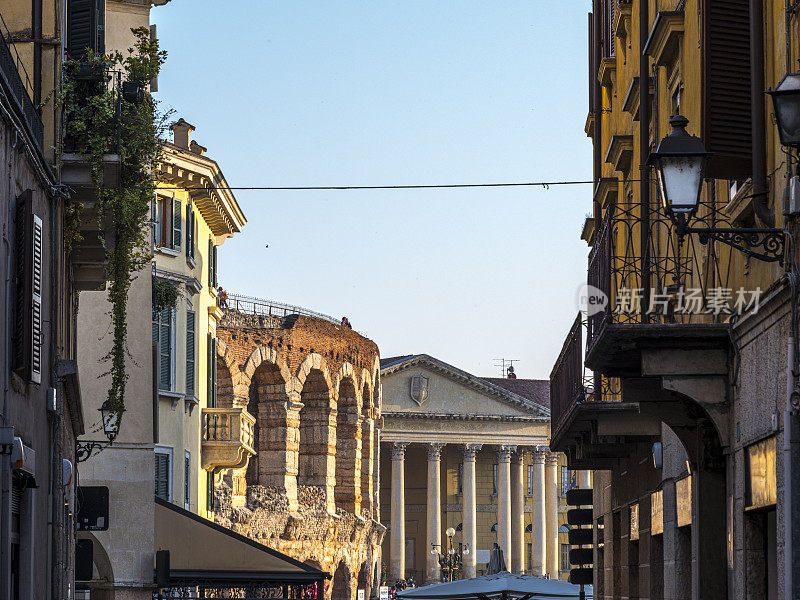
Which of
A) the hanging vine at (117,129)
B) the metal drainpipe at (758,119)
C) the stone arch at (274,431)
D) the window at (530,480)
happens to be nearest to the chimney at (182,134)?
the stone arch at (274,431)

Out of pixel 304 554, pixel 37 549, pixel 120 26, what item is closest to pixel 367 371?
pixel 304 554

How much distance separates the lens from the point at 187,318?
31922 mm

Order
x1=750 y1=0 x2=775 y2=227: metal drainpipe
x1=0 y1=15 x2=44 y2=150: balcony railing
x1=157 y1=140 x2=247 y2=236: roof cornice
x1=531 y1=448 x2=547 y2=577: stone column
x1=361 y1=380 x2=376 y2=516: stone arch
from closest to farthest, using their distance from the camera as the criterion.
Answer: x1=750 y1=0 x2=775 y2=227: metal drainpipe
x1=0 y1=15 x2=44 y2=150: balcony railing
x1=157 y1=140 x2=247 y2=236: roof cornice
x1=361 y1=380 x2=376 y2=516: stone arch
x1=531 y1=448 x2=547 y2=577: stone column

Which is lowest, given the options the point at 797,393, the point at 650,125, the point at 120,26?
the point at 797,393

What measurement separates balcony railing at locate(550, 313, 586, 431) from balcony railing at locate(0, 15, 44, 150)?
6.00 metres

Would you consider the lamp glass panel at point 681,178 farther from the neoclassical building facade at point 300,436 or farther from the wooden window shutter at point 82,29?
the neoclassical building facade at point 300,436

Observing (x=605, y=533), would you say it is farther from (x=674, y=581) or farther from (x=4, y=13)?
(x=4, y=13)

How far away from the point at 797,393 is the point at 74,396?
31.6 feet

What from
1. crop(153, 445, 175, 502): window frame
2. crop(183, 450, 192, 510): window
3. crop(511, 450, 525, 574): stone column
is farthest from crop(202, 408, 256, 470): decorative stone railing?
crop(511, 450, 525, 574): stone column

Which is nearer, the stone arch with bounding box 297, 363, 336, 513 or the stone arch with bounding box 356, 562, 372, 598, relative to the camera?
→ the stone arch with bounding box 297, 363, 336, 513

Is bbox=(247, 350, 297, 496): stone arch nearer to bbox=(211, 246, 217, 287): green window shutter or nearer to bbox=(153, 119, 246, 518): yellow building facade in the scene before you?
bbox=(211, 246, 217, 287): green window shutter

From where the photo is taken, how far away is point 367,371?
5600 cm

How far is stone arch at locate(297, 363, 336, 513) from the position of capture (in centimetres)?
5153

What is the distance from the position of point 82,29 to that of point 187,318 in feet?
53.7
